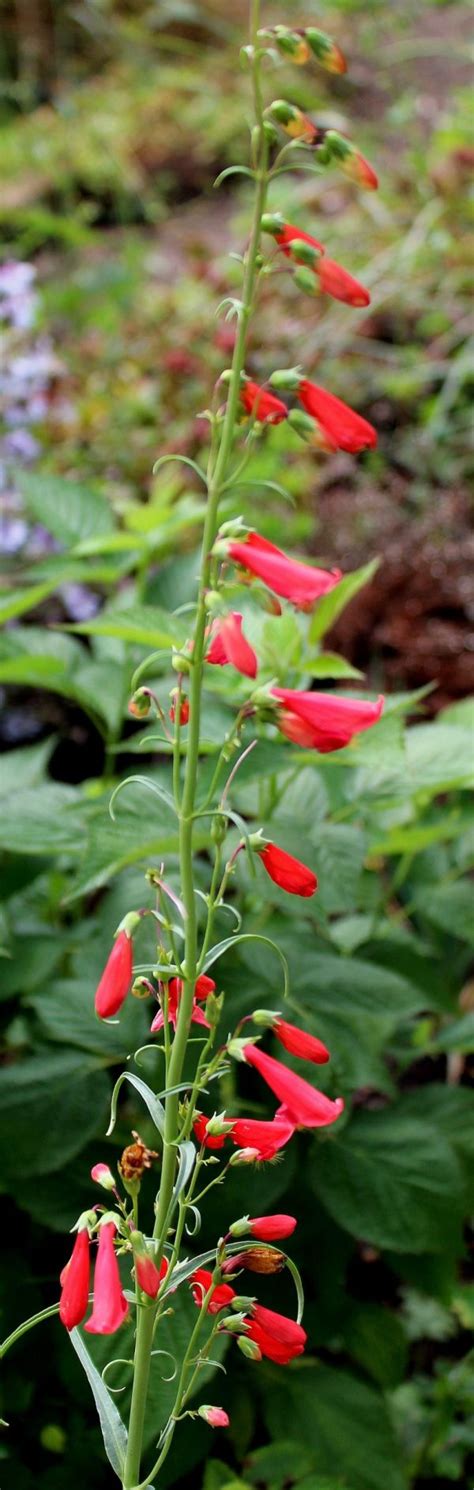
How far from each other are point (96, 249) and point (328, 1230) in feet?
16.8

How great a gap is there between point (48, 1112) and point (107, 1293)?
638 millimetres

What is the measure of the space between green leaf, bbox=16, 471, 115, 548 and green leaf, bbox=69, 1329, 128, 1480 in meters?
1.34

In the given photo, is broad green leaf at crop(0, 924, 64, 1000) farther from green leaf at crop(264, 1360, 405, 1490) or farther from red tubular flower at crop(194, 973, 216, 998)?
red tubular flower at crop(194, 973, 216, 998)

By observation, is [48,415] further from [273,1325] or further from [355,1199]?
[273,1325]

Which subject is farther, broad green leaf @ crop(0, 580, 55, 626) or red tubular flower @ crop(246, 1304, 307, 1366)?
broad green leaf @ crop(0, 580, 55, 626)

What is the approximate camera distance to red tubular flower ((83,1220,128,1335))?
904mm

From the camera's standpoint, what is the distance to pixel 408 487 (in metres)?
3.92

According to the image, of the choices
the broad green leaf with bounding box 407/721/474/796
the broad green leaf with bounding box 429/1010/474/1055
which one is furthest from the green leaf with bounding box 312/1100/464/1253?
the broad green leaf with bounding box 407/721/474/796

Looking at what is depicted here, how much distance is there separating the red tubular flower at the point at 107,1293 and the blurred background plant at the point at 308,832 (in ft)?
1.20

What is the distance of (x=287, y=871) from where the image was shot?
102 centimetres

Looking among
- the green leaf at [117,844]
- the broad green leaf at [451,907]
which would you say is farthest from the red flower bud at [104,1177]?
the broad green leaf at [451,907]

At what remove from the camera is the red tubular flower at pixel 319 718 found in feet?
3.29

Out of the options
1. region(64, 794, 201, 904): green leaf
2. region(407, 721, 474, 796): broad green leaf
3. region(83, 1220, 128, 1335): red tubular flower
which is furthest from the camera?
region(407, 721, 474, 796): broad green leaf

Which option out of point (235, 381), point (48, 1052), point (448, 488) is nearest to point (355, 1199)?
point (48, 1052)
